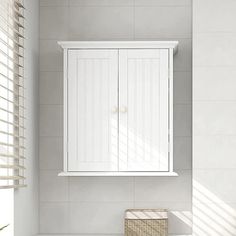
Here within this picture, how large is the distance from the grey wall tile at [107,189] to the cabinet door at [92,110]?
0.80 feet

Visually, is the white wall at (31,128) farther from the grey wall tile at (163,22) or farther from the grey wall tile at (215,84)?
the grey wall tile at (215,84)

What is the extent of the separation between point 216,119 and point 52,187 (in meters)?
1.13

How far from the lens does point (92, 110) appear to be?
3793 mm

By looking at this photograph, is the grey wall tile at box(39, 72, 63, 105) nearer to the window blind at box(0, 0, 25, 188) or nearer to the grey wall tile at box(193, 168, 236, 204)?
the window blind at box(0, 0, 25, 188)

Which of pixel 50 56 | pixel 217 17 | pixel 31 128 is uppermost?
pixel 217 17

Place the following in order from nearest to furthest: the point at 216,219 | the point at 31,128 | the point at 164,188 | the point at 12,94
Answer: the point at 12,94 < the point at 216,219 < the point at 31,128 < the point at 164,188

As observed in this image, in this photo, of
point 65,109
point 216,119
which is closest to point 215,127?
point 216,119

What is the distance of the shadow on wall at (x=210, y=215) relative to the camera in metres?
3.69

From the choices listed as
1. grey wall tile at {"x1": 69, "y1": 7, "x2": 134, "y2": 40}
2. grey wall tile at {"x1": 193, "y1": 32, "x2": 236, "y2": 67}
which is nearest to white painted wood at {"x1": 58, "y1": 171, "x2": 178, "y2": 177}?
grey wall tile at {"x1": 193, "y1": 32, "x2": 236, "y2": 67}

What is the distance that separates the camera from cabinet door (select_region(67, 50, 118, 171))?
3.77m

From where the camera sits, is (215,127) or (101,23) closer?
(215,127)

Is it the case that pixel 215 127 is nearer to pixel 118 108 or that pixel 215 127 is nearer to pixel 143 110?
pixel 143 110

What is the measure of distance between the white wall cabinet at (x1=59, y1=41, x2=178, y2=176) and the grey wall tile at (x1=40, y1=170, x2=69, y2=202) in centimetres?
27

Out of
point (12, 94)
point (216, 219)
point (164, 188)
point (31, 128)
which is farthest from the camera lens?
point (164, 188)
